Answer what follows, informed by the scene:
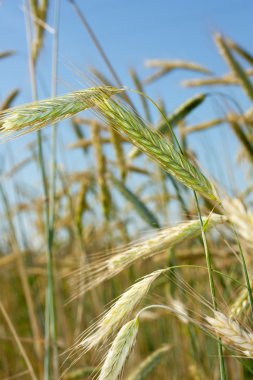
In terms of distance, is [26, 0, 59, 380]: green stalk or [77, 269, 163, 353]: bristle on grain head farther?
[26, 0, 59, 380]: green stalk

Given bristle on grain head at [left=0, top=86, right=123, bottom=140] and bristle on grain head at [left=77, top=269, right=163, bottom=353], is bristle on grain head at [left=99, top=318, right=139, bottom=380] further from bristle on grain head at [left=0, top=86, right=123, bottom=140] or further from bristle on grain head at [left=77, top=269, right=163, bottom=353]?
bristle on grain head at [left=0, top=86, right=123, bottom=140]

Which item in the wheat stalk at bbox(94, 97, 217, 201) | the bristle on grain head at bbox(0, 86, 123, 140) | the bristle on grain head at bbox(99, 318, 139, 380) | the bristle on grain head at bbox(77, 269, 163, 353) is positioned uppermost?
the bristle on grain head at bbox(0, 86, 123, 140)

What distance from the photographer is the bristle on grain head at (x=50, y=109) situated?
3.08 feet

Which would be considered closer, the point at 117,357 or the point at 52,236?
the point at 117,357

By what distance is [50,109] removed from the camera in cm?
97

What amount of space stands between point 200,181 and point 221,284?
108 cm

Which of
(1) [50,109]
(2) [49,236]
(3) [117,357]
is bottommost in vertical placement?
(3) [117,357]

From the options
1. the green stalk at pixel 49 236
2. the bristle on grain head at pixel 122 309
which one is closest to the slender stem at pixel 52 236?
the green stalk at pixel 49 236

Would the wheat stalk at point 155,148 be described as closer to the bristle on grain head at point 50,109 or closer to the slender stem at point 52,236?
the bristle on grain head at point 50,109

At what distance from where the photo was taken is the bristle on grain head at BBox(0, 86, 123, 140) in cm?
94

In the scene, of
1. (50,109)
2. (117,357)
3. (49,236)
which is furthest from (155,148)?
(49,236)

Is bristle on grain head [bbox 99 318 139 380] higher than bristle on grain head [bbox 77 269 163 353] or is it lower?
lower

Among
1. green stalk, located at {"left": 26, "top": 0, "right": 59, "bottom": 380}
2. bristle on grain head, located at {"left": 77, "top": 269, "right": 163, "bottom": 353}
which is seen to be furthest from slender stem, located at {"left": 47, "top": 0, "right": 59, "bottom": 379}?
bristle on grain head, located at {"left": 77, "top": 269, "right": 163, "bottom": 353}

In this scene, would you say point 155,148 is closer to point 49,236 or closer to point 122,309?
point 122,309
